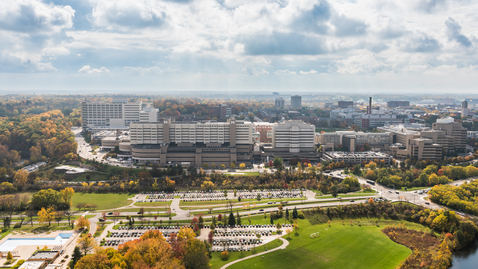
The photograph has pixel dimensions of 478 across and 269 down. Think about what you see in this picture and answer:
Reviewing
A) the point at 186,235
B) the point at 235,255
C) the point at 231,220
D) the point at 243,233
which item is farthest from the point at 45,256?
the point at 243,233

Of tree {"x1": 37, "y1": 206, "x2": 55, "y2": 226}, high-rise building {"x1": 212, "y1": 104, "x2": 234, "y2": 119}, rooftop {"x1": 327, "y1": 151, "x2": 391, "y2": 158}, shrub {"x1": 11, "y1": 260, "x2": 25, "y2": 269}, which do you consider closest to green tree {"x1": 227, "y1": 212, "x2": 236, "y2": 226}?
shrub {"x1": 11, "y1": 260, "x2": 25, "y2": 269}

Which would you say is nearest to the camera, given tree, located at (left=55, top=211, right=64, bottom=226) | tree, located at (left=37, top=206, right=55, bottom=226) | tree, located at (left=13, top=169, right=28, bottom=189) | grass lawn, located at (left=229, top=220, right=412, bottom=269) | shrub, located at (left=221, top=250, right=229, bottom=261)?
grass lawn, located at (left=229, top=220, right=412, bottom=269)

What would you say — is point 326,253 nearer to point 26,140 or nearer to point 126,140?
point 126,140

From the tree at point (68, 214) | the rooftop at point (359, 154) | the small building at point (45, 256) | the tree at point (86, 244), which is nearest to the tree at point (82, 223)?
the tree at point (68, 214)

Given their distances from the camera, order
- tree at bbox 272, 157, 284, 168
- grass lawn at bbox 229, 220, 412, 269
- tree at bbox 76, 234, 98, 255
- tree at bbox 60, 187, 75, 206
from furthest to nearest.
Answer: tree at bbox 272, 157, 284, 168 → tree at bbox 60, 187, 75, 206 → grass lawn at bbox 229, 220, 412, 269 → tree at bbox 76, 234, 98, 255

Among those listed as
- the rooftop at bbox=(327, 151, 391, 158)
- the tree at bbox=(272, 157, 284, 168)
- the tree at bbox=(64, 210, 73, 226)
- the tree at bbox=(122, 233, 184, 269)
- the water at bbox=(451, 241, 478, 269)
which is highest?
the rooftop at bbox=(327, 151, 391, 158)

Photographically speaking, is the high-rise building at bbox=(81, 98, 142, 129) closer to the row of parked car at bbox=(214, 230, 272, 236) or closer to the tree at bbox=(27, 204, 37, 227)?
the tree at bbox=(27, 204, 37, 227)

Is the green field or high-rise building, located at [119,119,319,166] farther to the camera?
high-rise building, located at [119,119,319,166]

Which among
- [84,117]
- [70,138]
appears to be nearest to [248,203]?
[70,138]
